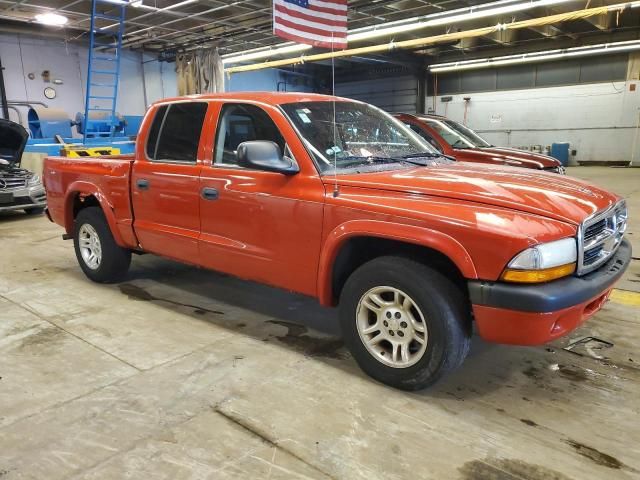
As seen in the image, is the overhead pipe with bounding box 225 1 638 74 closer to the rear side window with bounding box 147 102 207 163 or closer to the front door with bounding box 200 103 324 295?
the rear side window with bounding box 147 102 207 163

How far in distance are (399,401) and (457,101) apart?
20.9 metres

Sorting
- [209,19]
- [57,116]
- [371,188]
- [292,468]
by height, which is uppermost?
[209,19]

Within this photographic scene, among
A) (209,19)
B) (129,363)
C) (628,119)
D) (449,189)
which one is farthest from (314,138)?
(628,119)

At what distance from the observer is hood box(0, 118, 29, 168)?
8.39m

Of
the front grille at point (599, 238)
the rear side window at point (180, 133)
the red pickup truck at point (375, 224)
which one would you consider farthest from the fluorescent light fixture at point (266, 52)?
the front grille at point (599, 238)

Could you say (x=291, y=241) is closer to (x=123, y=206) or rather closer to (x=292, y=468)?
(x=292, y=468)

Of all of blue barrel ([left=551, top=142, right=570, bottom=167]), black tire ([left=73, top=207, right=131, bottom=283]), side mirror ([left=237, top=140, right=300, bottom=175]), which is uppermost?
blue barrel ([left=551, top=142, right=570, bottom=167])

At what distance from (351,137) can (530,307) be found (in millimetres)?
1689

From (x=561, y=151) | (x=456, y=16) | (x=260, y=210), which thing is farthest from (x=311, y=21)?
(x=561, y=151)

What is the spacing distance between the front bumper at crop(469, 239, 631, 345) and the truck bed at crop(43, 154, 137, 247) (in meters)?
3.14

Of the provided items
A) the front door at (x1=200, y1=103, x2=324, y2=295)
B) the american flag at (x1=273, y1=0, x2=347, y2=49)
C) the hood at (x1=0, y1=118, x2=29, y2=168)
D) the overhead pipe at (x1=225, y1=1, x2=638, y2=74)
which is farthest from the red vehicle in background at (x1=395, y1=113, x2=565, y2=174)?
the hood at (x1=0, y1=118, x2=29, y2=168)

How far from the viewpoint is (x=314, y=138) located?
10.5 feet

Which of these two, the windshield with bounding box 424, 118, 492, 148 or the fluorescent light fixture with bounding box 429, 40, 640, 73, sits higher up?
the fluorescent light fixture with bounding box 429, 40, 640, 73

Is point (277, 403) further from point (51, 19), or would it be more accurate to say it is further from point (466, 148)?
point (51, 19)
